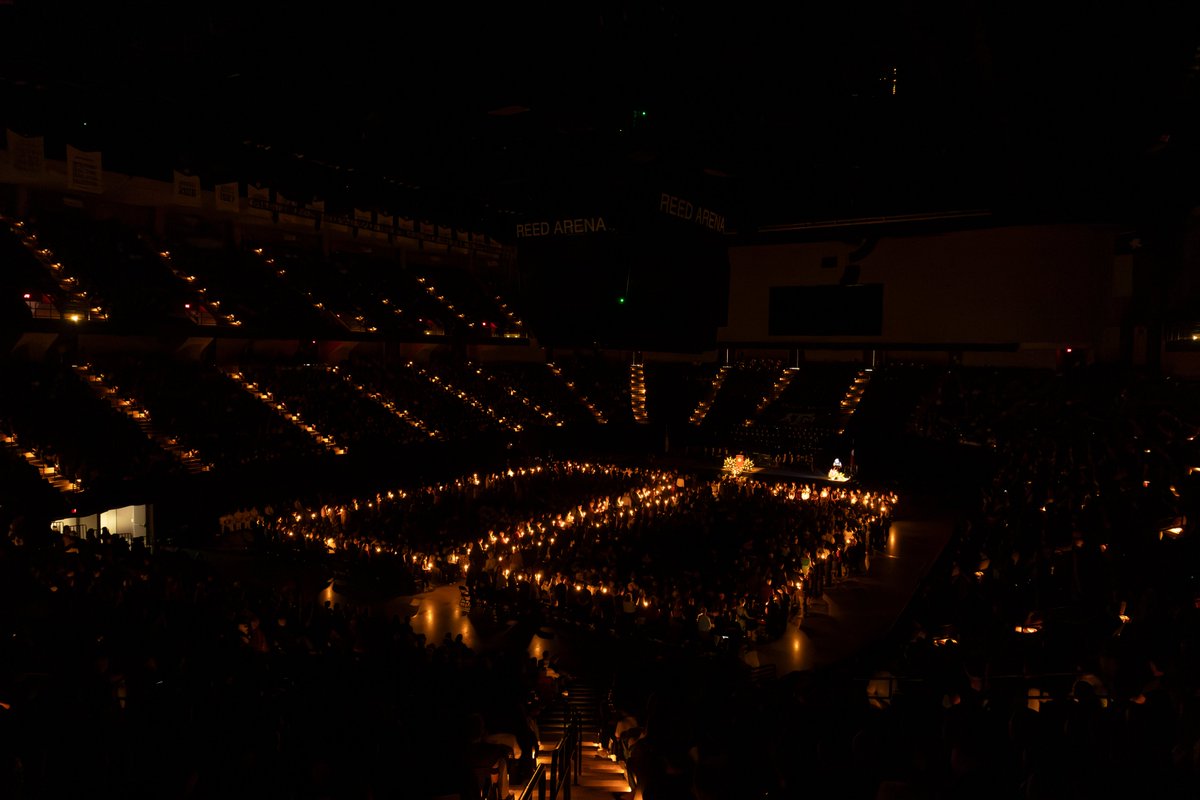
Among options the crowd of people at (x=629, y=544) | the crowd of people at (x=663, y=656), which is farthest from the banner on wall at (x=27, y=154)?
the crowd of people at (x=629, y=544)

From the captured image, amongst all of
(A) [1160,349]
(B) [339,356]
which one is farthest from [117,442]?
(A) [1160,349]

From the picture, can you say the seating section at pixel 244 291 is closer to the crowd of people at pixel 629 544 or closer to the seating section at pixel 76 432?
the seating section at pixel 76 432

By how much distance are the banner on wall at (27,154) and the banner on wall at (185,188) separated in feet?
8.86

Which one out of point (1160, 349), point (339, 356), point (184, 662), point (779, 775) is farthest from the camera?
point (339, 356)

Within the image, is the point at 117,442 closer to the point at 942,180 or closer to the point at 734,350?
the point at 942,180

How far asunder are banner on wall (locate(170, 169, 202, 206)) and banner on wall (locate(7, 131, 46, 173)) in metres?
2.70

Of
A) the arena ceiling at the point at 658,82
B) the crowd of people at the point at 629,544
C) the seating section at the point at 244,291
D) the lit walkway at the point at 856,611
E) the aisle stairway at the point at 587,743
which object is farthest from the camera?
the seating section at the point at 244,291

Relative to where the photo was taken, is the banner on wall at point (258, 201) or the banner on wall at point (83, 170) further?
the banner on wall at point (258, 201)

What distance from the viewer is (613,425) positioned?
2767cm

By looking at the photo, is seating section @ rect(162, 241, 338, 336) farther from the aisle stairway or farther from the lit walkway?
the lit walkway

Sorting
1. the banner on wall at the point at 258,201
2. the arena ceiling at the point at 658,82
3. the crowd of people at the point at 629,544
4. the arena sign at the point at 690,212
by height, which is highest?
the banner on wall at the point at 258,201

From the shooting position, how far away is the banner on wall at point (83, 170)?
17.1 metres

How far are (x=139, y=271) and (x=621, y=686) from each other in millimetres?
19969

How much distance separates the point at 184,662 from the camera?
22.3 ft
